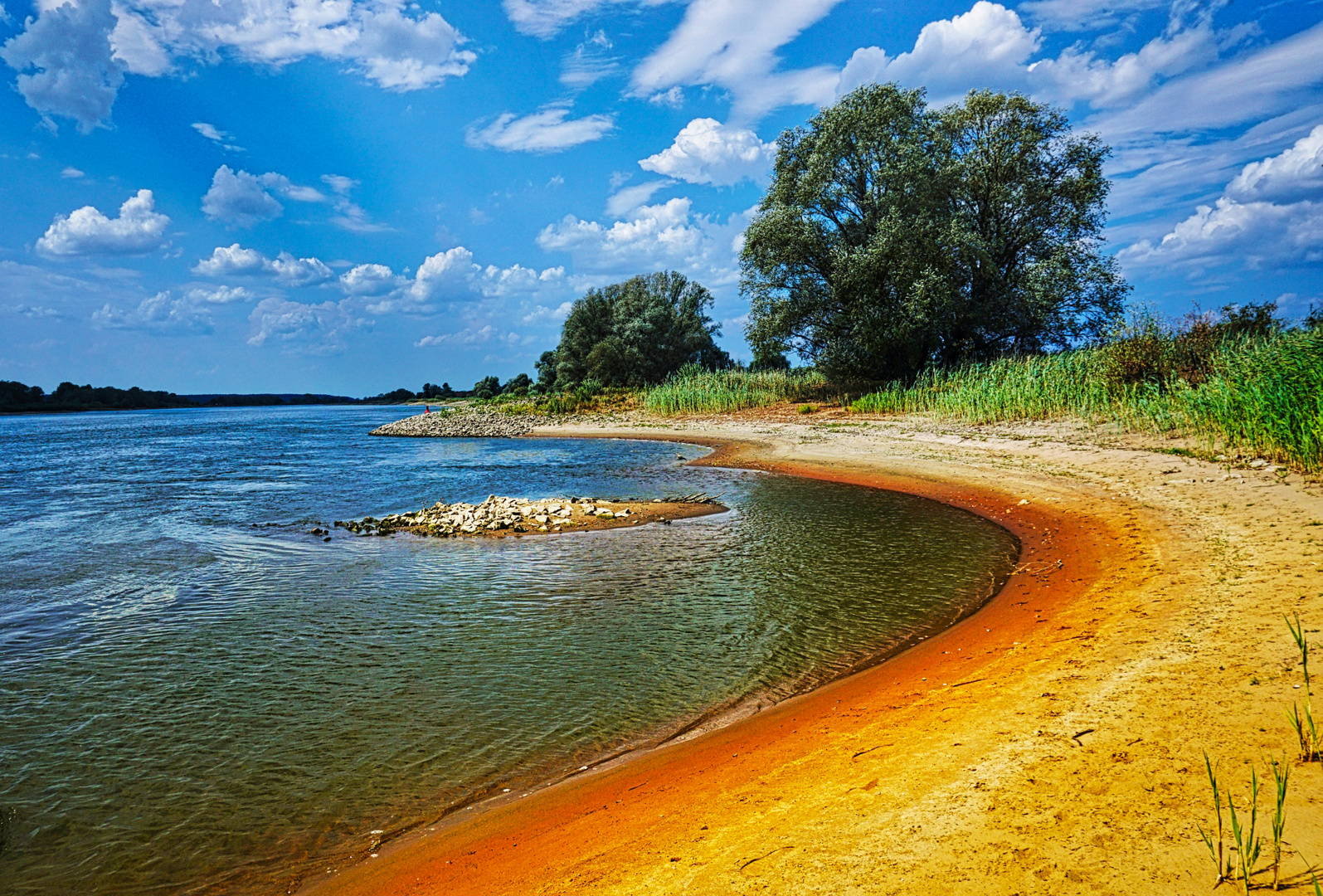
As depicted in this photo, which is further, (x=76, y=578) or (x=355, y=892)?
(x=76, y=578)

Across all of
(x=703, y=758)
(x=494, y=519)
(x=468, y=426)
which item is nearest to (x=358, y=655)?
(x=703, y=758)

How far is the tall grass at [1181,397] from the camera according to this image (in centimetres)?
1245

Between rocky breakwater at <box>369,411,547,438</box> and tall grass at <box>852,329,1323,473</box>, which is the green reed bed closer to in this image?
tall grass at <box>852,329,1323,473</box>

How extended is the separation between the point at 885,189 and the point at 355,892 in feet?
125

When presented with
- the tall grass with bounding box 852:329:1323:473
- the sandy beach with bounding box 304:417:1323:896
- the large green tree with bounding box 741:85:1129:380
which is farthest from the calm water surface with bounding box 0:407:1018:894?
the large green tree with bounding box 741:85:1129:380

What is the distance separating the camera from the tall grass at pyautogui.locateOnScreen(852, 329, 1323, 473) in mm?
12445

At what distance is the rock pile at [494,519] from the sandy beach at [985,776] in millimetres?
8966

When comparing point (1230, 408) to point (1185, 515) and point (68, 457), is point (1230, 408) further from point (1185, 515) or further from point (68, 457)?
point (68, 457)

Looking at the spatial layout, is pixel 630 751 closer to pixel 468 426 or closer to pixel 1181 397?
pixel 1181 397

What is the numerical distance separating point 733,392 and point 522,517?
99.3ft

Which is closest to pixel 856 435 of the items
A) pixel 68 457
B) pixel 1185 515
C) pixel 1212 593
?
pixel 1185 515

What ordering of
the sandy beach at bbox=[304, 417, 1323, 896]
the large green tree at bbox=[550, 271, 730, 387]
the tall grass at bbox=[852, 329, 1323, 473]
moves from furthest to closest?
the large green tree at bbox=[550, 271, 730, 387], the tall grass at bbox=[852, 329, 1323, 473], the sandy beach at bbox=[304, 417, 1323, 896]

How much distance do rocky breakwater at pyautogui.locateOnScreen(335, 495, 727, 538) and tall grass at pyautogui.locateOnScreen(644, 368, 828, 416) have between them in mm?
26827

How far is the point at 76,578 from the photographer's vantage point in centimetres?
1148
